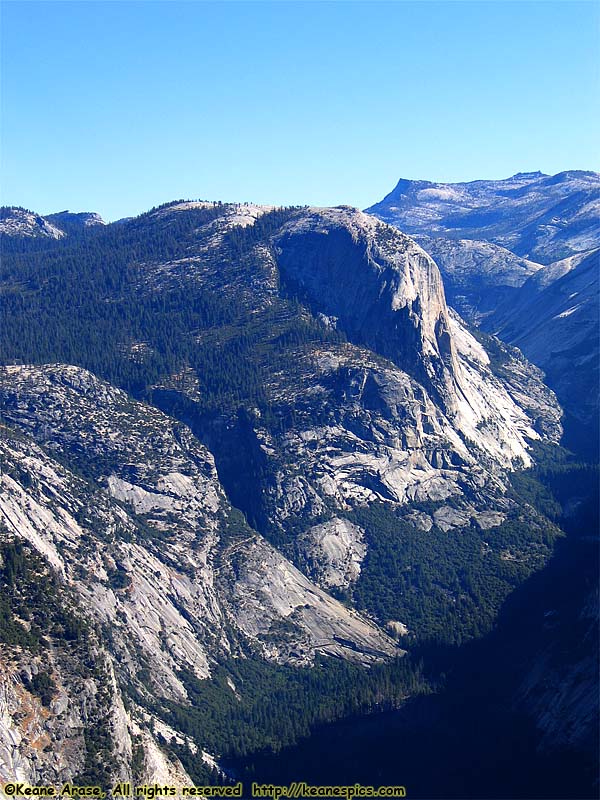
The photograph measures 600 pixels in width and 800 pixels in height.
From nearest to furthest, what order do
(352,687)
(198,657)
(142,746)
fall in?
1. (142,746)
2. (352,687)
3. (198,657)

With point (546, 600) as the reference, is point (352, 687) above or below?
below

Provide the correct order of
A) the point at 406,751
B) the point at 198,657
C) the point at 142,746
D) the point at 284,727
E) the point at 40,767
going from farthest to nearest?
1. the point at 198,657
2. the point at 284,727
3. the point at 406,751
4. the point at 142,746
5. the point at 40,767

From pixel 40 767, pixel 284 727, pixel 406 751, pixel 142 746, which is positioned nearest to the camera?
pixel 40 767

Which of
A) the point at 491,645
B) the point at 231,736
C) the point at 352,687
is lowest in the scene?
the point at 231,736

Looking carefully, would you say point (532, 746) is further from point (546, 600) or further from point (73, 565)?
point (73, 565)

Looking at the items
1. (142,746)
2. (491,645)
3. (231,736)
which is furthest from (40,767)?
(491,645)

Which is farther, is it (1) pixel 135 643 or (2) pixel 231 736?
(1) pixel 135 643

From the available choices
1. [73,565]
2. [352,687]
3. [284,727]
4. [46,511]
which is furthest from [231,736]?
[46,511]

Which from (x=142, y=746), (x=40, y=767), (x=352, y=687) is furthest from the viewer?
(x=352, y=687)

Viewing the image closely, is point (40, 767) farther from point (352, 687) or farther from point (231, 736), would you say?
point (352, 687)
